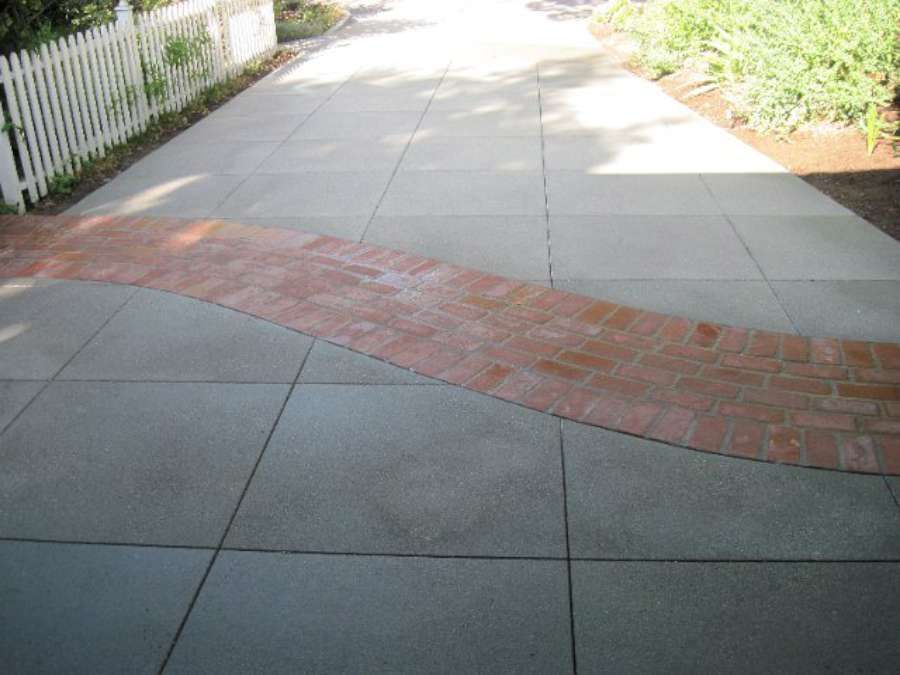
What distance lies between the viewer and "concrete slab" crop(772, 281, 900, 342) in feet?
16.4

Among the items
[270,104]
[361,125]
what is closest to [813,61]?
[361,125]

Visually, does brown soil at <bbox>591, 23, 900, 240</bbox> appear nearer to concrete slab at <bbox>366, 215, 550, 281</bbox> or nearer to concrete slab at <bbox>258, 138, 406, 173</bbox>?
concrete slab at <bbox>366, 215, 550, 281</bbox>

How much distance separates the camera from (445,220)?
6.89m

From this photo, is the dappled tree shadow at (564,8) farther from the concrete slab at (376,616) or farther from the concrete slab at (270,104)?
the concrete slab at (376,616)

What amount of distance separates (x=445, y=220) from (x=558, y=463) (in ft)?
11.1

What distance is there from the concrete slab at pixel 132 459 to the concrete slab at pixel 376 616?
1.32 ft

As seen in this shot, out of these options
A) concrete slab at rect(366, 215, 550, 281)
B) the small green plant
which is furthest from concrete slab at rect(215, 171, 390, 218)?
the small green plant

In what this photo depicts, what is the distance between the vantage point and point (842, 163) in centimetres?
798

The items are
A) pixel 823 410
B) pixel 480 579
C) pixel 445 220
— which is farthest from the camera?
pixel 445 220

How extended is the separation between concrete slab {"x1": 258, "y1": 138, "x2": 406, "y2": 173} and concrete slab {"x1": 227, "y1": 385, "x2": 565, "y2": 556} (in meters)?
4.26

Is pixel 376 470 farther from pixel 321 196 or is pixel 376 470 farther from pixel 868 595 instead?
pixel 321 196

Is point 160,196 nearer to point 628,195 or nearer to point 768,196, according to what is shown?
point 628,195

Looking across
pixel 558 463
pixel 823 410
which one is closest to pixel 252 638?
pixel 558 463

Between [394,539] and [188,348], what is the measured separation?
2.13 meters
